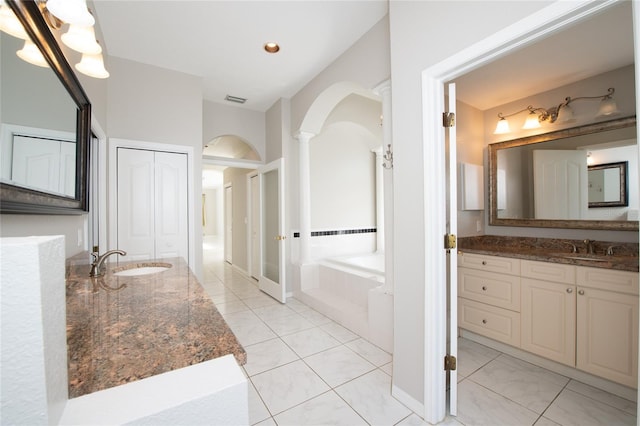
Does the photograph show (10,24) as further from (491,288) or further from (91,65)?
(491,288)

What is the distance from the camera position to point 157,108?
2.95 metres

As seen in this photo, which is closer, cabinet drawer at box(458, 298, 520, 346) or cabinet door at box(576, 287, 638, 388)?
cabinet door at box(576, 287, 638, 388)

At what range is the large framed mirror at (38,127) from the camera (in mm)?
779

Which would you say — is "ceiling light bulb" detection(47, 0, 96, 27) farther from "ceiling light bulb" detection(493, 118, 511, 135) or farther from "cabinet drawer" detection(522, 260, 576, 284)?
"ceiling light bulb" detection(493, 118, 511, 135)

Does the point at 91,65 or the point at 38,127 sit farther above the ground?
the point at 91,65

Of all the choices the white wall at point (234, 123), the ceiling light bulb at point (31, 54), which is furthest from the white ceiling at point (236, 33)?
the ceiling light bulb at point (31, 54)

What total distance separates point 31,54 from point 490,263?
10.5ft

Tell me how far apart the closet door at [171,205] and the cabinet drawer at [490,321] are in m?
3.13

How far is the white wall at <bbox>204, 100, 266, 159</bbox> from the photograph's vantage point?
12.4 feet

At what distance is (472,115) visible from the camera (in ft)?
10.3

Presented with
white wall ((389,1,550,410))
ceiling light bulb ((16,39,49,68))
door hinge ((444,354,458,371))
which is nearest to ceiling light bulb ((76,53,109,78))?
ceiling light bulb ((16,39,49,68))

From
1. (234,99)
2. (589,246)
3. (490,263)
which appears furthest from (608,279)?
(234,99)

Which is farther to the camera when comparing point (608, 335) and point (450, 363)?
point (608, 335)

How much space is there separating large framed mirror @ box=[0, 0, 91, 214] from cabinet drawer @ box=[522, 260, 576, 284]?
9.99ft
